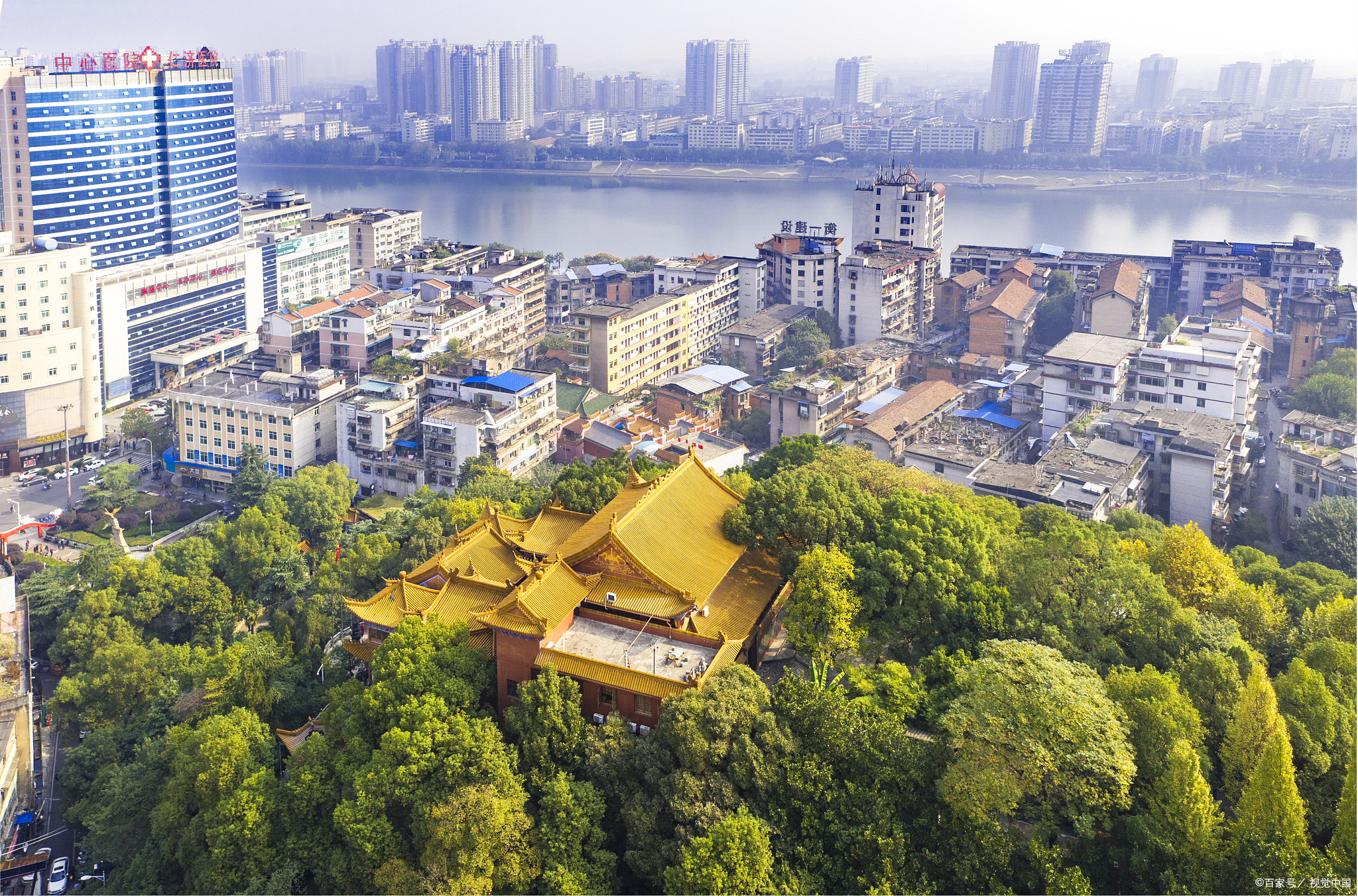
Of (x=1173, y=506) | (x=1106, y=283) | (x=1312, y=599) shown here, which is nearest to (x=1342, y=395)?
(x=1173, y=506)

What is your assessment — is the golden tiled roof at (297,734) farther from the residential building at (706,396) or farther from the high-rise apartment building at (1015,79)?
the high-rise apartment building at (1015,79)

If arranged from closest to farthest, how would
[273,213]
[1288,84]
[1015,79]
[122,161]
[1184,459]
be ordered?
1. [1184,459]
2. [122,161]
3. [273,213]
4. [1288,84]
5. [1015,79]

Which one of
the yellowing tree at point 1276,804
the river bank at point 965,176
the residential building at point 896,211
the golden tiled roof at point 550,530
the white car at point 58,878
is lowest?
the white car at point 58,878

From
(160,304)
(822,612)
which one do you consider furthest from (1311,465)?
(160,304)

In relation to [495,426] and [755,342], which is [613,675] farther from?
[755,342]

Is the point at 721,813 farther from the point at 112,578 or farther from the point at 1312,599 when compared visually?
the point at 112,578

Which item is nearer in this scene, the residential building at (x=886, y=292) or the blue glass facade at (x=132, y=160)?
the blue glass facade at (x=132, y=160)

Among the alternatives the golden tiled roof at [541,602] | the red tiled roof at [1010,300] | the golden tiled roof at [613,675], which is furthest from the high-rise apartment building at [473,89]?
the golden tiled roof at [613,675]
